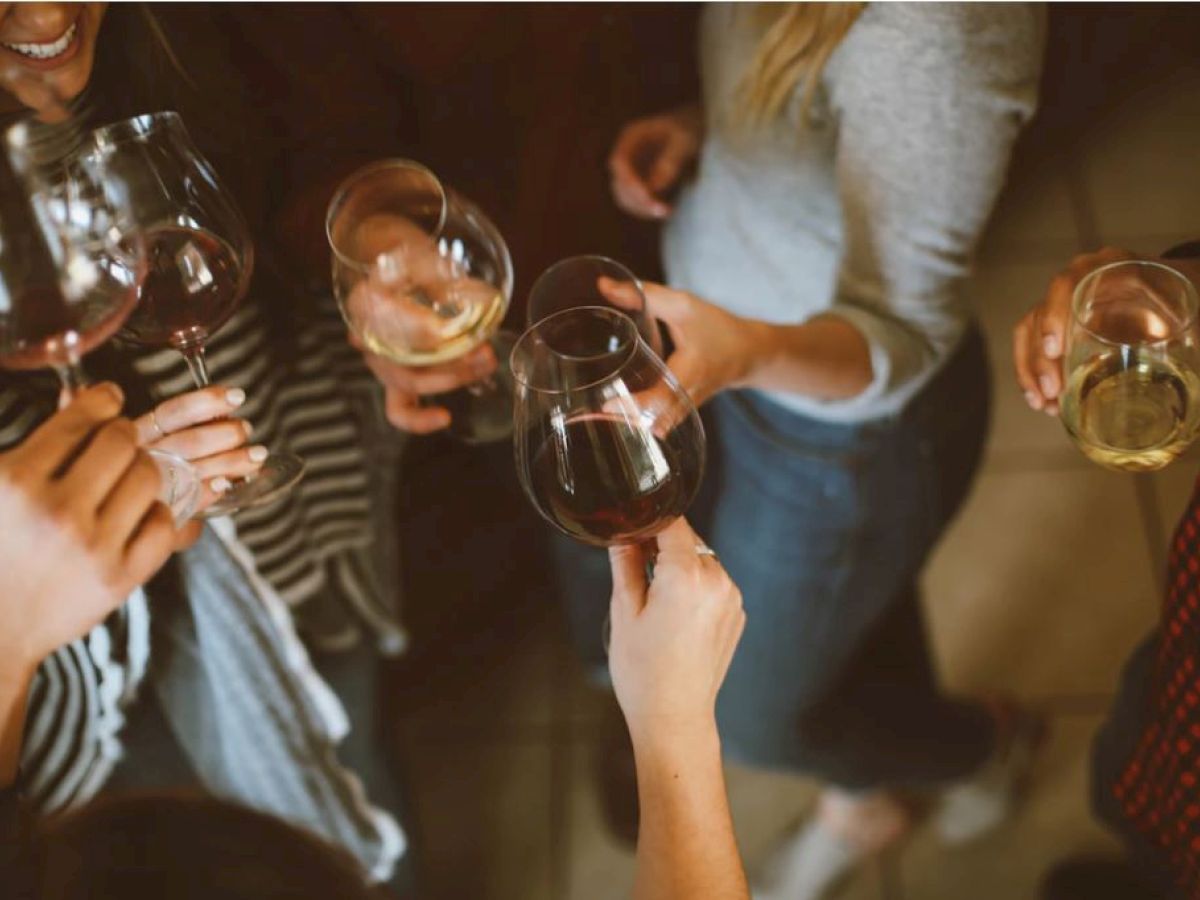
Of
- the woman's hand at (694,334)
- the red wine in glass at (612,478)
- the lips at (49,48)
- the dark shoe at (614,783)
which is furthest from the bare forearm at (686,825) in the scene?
the dark shoe at (614,783)

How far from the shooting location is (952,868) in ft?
5.15

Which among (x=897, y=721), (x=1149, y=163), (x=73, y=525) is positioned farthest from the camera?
(x=1149, y=163)

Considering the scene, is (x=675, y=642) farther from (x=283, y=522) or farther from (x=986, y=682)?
(x=986, y=682)

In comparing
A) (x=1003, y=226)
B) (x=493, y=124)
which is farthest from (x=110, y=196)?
(x=1003, y=226)

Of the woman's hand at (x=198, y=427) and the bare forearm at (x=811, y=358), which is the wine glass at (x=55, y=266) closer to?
the woman's hand at (x=198, y=427)

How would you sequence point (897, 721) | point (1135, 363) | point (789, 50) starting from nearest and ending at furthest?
point (1135, 363)
point (789, 50)
point (897, 721)

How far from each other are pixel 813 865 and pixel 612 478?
1.03 m

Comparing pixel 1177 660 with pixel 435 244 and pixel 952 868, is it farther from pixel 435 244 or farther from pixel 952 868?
pixel 952 868

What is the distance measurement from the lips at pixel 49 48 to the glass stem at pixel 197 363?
0.21 meters

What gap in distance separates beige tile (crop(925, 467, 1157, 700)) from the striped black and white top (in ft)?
2.83

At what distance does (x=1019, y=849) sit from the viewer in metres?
1.58

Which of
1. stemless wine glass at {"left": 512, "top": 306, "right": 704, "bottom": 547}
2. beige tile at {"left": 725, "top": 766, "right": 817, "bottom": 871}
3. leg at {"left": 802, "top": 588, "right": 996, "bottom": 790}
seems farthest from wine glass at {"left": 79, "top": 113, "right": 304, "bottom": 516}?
beige tile at {"left": 725, "top": 766, "right": 817, "bottom": 871}

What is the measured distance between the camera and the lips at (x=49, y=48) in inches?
31.6

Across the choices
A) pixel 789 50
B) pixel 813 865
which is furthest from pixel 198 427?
pixel 813 865
